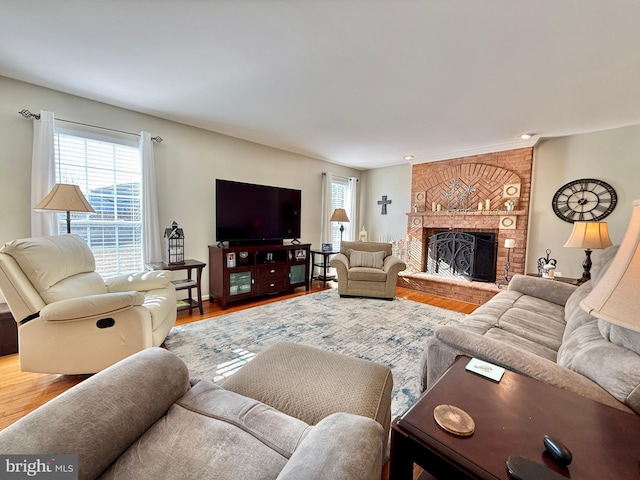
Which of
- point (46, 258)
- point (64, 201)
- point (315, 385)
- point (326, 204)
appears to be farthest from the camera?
point (326, 204)

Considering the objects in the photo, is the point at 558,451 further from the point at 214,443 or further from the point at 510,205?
the point at 510,205

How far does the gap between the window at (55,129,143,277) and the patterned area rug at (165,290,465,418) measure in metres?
1.20

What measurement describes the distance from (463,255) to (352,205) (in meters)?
2.38

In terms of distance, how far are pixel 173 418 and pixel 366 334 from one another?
2.09 m

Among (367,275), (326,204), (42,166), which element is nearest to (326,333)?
(367,275)

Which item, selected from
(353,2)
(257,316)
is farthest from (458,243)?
(353,2)

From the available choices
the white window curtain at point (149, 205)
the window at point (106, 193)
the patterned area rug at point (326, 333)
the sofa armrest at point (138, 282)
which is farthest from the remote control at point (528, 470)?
the window at point (106, 193)

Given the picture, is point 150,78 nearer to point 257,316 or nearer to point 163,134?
point 163,134

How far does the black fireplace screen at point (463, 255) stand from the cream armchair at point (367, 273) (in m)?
1.10

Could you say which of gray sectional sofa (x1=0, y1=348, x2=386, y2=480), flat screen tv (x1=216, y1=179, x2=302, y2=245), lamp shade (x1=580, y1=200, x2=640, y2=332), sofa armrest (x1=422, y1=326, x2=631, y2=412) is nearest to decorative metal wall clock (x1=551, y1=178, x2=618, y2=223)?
sofa armrest (x1=422, y1=326, x2=631, y2=412)

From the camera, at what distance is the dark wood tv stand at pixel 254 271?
3.52 meters

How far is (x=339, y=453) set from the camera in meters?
0.65

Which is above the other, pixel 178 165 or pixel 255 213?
pixel 178 165

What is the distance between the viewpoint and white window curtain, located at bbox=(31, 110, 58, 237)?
97.9 inches
